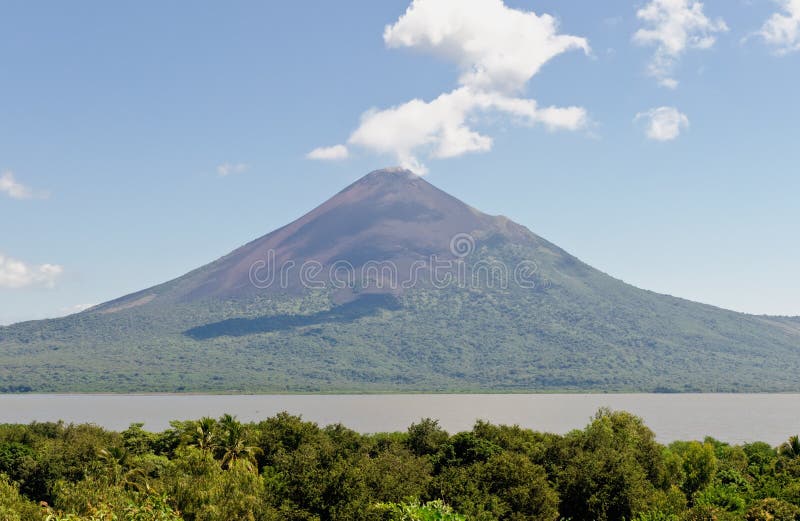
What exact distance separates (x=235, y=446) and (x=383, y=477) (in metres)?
23.8

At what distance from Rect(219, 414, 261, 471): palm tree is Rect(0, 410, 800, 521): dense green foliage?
0.12 metres

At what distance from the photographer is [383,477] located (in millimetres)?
56875

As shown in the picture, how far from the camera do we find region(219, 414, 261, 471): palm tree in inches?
2980

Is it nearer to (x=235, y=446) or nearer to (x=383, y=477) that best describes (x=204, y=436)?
(x=235, y=446)

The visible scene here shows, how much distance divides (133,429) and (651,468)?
57242 millimetres

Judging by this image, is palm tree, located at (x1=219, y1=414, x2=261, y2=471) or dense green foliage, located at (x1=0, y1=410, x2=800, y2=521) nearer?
dense green foliage, located at (x1=0, y1=410, x2=800, y2=521)

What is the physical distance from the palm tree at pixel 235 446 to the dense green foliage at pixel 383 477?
0.41ft

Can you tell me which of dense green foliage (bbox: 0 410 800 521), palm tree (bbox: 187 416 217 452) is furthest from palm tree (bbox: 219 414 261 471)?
palm tree (bbox: 187 416 217 452)

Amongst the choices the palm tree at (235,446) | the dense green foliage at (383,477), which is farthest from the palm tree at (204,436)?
the palm tree at (235,446)

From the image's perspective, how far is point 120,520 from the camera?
3578cm

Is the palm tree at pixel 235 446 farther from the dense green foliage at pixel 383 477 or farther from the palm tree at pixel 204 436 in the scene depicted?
the palm tree at pixel 204 436

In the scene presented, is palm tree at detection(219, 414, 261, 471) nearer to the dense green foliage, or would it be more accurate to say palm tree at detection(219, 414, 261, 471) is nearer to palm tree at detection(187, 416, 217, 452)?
the dense green foliage

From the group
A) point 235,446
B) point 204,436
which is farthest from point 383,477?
point 204,436

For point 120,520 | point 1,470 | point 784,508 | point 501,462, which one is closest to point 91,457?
point 1,470
